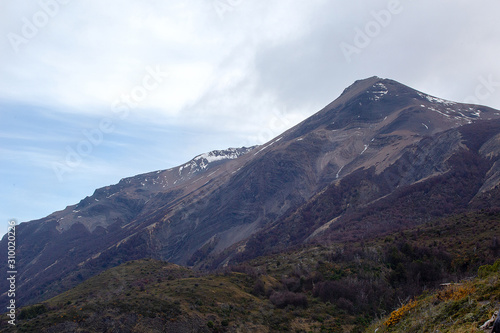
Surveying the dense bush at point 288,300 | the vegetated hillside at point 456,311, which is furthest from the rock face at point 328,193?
the vegetated hillside at point 456,311

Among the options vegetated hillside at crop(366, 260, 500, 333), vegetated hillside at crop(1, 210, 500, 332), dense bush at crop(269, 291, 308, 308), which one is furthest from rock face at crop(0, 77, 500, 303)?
vegetated hillside at crop(366, 260, 500, 333)

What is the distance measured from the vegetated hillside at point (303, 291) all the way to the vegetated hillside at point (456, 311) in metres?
11.7

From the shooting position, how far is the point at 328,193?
126 m

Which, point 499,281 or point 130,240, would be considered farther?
point 130,240

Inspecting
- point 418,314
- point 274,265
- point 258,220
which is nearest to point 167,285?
point 274,265

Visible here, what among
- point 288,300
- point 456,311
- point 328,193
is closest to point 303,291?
point 288,300

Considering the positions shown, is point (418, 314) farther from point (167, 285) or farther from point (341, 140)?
point (341, 140)

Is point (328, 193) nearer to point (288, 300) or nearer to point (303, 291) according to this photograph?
point (303, 291)

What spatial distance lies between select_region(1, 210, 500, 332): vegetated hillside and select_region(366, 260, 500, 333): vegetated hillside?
38.4 ft

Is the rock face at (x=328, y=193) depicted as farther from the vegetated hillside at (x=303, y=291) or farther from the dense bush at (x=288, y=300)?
the dense bush at (x=288, y=300)

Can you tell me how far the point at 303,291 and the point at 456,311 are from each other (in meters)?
32.7

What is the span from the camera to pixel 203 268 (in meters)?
120

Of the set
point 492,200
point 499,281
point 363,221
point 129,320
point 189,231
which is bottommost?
point 492,200

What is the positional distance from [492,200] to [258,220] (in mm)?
96714
